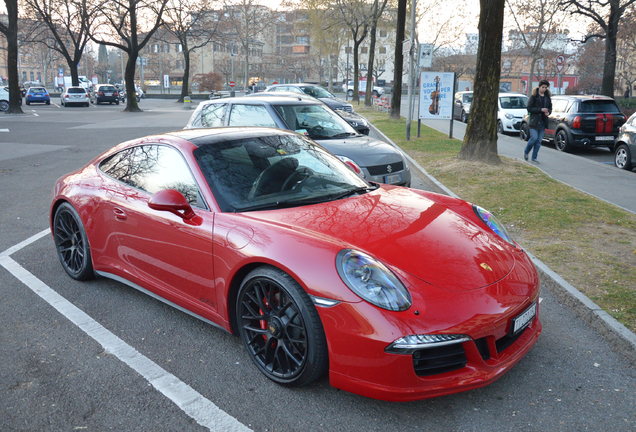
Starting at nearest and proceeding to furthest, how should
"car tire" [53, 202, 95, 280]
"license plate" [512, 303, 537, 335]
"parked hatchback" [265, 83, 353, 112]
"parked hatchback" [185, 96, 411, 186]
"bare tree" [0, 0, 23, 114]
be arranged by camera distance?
1. "license plate" [512, 303, 537, 335]
2. "car tire" [53, 202, 95, 280]
3. "parked hatchback" [185, 96, 411, 186]
4. "parked hatchback" [265, 83, 353, 112]
5. "bare tree" [0, 0, 23, 114]

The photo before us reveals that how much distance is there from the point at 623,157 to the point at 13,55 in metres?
32.4

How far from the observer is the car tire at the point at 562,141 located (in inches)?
617

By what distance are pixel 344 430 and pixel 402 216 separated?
4.92 ft

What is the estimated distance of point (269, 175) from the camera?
4039 millimetres

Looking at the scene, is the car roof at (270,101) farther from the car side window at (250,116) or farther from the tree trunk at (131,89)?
the tree trunk at (131,89)

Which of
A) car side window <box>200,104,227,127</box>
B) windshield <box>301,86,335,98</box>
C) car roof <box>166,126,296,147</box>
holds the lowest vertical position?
car roof <box>166,126,296,147</box>

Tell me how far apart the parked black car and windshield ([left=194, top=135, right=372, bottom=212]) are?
400 inches

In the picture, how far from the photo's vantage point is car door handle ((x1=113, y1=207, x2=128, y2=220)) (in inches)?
171

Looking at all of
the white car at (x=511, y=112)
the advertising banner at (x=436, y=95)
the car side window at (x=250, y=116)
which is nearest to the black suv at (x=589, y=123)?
the advertising banner at (x=436, y=95)

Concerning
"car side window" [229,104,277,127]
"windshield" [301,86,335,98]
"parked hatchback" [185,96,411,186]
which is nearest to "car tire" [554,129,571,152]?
"parked hatchback" [185,96,411,186]

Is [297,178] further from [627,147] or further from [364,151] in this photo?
[627,147]

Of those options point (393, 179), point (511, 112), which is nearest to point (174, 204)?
point (393, 179)

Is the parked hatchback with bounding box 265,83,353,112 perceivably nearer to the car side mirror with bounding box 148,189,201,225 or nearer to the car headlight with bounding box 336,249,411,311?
the car side mirror with bounding box 148,189,201,225

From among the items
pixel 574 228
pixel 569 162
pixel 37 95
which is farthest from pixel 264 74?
pixel 574 228
